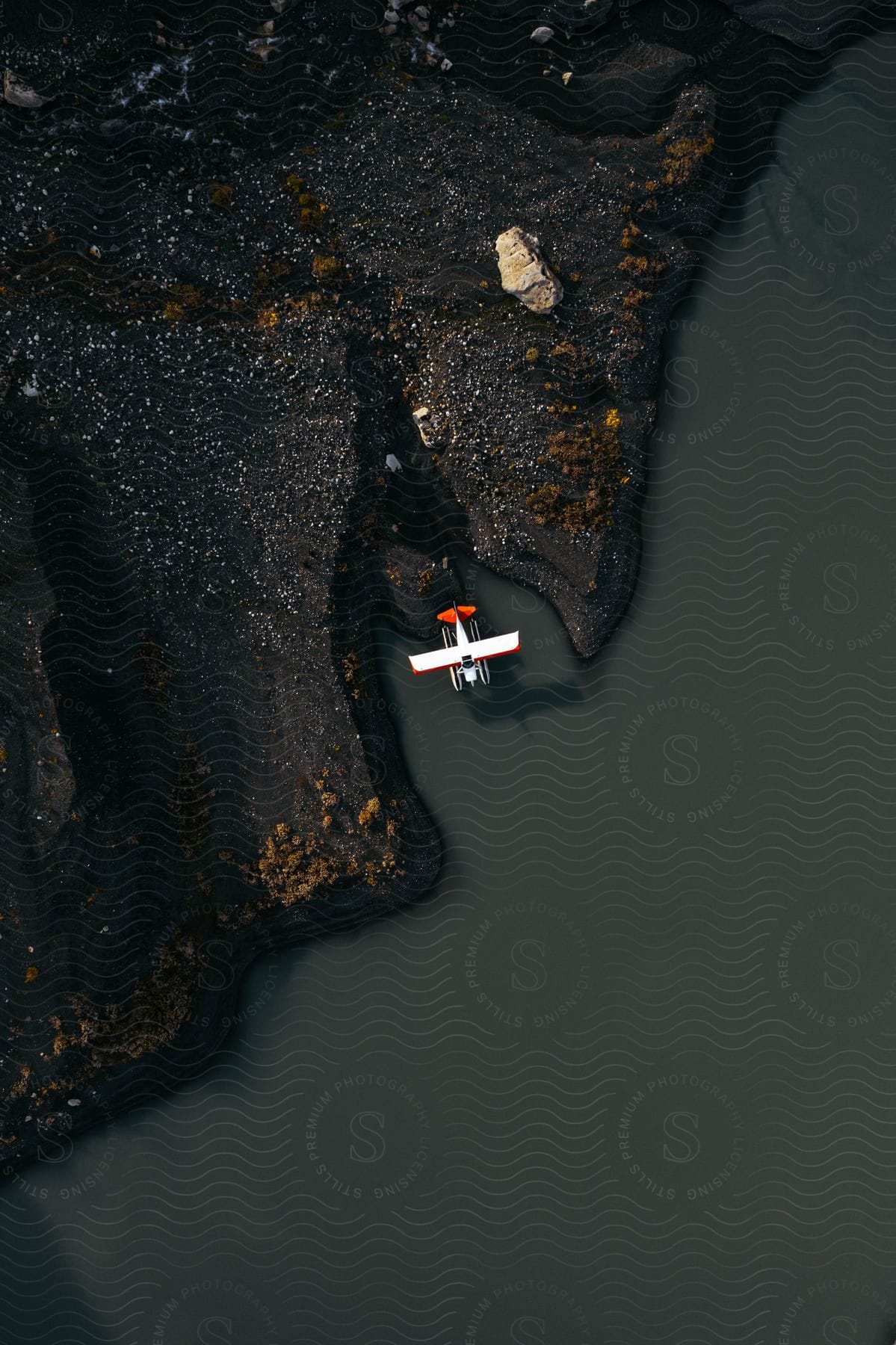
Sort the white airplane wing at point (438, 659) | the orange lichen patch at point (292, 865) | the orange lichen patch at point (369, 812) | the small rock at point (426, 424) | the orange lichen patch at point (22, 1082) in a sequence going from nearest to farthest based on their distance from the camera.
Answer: the white airplane wing at point (438, 659)
the orange lichen patch at point (22, 1082)
the orange lichen patch at point (369, 812)
the orange lichen patch at point (292, 865)
the small rock at point (426, 424)

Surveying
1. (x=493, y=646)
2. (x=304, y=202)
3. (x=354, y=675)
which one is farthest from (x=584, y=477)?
(x=304, y=202)

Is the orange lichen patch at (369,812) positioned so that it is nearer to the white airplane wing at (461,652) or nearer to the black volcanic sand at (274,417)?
the black volcanic sand at (274,417)

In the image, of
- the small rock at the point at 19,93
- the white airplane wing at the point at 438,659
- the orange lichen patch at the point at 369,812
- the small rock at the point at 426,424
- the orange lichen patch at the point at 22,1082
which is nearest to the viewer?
the small rock at the point at 19,93

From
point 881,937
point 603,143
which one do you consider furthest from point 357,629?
point 881,937

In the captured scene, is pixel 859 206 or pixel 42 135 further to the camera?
pixel 859 206

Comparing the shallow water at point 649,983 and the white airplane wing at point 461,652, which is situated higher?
the white airplane wing at point 461,652

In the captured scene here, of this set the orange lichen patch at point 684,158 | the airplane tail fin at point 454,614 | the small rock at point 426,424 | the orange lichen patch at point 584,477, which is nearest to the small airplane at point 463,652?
the airplane tail fin at point 454,614

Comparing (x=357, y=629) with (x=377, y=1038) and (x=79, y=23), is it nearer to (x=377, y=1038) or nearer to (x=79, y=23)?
(x=377, y=1038)
